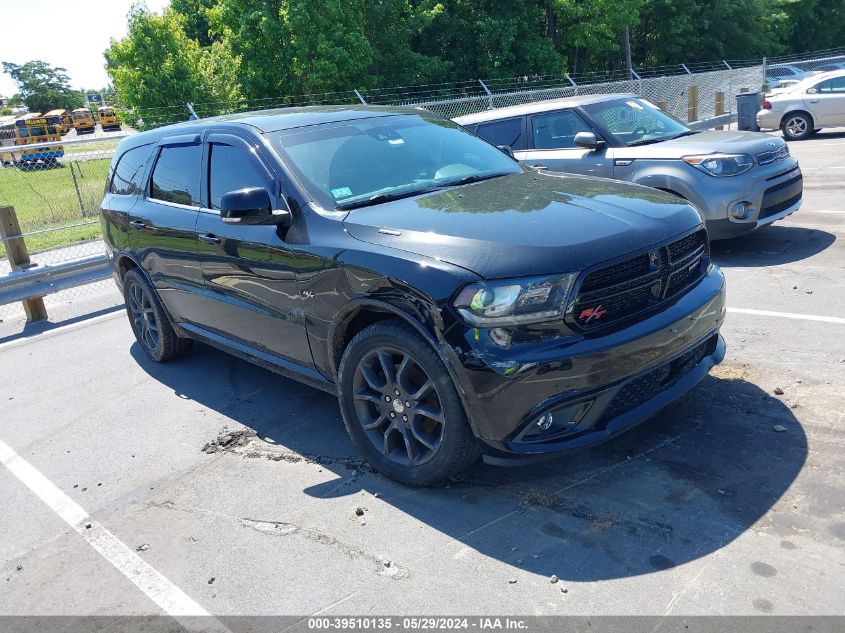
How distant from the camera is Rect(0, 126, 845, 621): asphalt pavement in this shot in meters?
3.06

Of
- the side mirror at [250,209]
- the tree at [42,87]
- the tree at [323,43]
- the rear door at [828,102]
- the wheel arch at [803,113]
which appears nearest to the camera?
the side mirror at [250,209]

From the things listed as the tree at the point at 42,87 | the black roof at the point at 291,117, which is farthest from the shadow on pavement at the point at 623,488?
the tree at the point at 42,87

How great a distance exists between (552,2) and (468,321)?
1179 inches

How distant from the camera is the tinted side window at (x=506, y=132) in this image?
878 centimetres

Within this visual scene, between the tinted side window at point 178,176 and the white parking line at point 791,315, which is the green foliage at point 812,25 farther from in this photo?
the tinted side window at point 178,176

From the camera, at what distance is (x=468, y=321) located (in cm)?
337

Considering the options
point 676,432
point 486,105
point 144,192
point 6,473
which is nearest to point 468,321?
point 676,432

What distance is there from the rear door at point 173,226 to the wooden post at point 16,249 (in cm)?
315

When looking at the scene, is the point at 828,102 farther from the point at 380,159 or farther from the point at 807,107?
the point at 380,159

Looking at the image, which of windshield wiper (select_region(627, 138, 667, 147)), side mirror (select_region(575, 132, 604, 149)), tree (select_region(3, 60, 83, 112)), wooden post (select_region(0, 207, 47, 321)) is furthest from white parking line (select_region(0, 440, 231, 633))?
tree (select_region(3, 60, 83, 112))

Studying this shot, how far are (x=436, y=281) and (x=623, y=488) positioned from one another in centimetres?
138

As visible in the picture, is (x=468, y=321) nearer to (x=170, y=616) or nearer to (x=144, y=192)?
(x=170, y=616)

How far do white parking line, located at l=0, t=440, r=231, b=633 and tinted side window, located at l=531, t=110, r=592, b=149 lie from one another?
6.16 m

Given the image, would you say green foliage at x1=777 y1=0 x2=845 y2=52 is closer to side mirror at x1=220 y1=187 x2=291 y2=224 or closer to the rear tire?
the rear tire
